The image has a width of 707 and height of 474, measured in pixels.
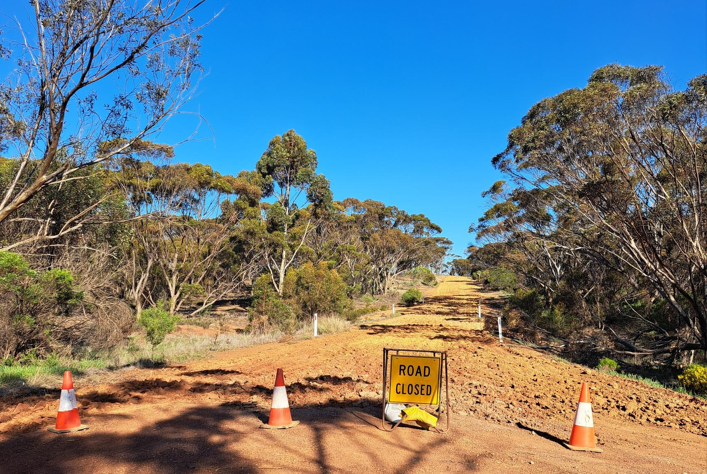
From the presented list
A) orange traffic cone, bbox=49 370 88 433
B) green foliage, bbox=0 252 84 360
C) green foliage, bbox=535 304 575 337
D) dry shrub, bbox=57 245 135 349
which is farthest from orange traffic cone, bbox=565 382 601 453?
green foliage, bbox=535 304 575 337

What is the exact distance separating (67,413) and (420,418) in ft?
13.2

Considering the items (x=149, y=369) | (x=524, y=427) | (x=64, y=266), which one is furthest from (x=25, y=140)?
(x=64, y=266)

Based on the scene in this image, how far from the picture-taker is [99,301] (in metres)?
14.4

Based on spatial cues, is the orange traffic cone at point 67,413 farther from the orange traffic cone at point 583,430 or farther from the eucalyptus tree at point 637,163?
the eucalyptus tree at point 637,163

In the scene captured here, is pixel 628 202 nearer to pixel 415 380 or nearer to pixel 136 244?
pixel 415 380

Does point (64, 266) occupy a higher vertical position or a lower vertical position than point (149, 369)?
higher

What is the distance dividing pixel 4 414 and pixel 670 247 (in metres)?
19.4

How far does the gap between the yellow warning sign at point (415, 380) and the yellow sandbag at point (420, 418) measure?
0.12 metres

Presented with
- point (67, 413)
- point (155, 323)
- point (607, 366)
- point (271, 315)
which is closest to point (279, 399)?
point (67, 413)

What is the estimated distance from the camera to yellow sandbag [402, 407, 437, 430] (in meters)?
5.43

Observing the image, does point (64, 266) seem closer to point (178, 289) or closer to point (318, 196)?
point (178, 289)

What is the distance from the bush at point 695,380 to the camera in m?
10.3

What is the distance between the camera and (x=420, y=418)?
544 cm

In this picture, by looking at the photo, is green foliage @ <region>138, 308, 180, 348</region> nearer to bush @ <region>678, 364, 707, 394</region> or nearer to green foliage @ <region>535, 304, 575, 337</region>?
bush @ <region>678, 364, 707, 394</region>
